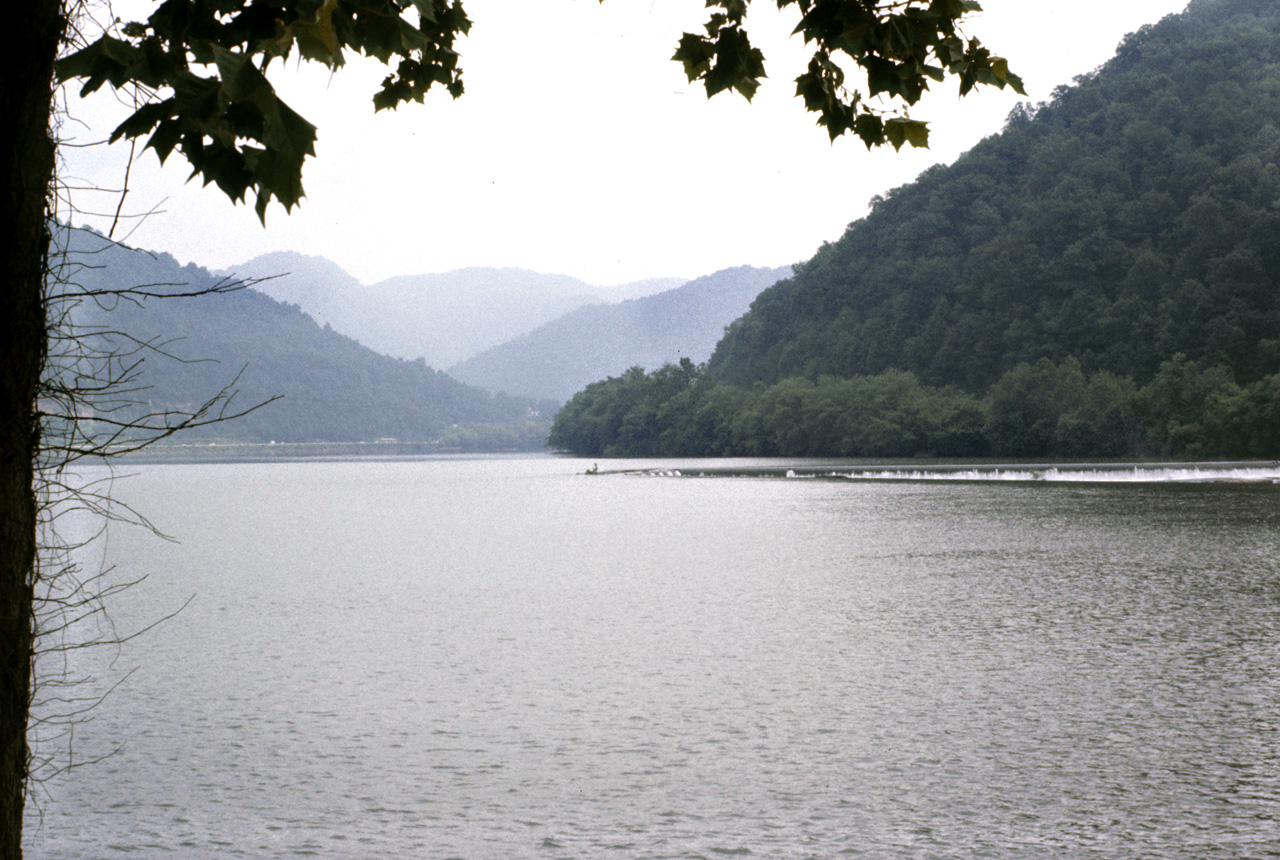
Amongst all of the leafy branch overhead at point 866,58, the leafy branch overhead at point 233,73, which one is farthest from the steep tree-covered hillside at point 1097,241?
the leafy branch overhead at point 233,73

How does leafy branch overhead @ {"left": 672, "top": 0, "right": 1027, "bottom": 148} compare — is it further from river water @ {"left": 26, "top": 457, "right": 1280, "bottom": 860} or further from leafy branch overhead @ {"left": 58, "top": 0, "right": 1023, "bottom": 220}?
river water @ {"left": 26, "top": 457, "right": 1280, "bottom": 860}

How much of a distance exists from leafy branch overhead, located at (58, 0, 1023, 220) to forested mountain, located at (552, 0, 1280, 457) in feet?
207

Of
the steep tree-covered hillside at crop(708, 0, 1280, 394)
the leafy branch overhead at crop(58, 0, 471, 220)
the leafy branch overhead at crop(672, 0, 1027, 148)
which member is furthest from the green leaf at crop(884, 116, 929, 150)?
the steep tree-covered hillside at crop(708, 0, 1280, 394)

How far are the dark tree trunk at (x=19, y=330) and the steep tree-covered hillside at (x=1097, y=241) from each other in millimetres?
74318

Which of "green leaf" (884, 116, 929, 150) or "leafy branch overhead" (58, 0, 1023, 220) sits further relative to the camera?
"green leaf" (884, 116, 929, 150)

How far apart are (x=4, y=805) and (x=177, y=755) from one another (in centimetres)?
353

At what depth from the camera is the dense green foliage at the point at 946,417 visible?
6438 centimetres

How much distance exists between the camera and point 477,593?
15.0m

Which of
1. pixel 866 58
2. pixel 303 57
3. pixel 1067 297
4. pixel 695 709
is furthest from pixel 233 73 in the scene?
pixel 1067 297

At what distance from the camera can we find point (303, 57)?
2.78 m

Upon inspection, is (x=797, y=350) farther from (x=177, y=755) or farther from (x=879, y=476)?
(x=177, y=755)

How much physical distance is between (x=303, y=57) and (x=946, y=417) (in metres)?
86.3

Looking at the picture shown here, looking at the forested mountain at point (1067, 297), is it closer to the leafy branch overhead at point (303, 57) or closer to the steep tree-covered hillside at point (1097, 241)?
the steep tree-covered hillside at point (1097, 241)

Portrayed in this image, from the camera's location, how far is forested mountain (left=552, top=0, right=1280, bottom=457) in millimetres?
73312
